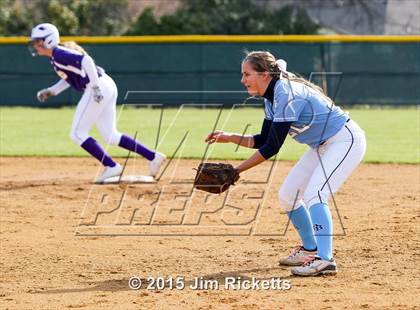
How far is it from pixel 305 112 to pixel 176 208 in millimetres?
3357

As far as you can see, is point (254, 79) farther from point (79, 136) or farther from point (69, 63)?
point (79, 136)

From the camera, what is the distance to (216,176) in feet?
21.6

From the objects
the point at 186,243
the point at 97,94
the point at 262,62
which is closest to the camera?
the point at 262,62

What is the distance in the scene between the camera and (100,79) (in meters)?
10.9

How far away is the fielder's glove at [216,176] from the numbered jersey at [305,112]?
1.65 ft

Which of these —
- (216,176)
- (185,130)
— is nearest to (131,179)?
(216,176)

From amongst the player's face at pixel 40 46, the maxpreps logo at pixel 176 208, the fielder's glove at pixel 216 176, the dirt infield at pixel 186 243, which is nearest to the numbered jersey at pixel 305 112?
the fielder's glove at pixel 216 176

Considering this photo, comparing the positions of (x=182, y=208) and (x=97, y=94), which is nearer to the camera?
(x=182, y=208)

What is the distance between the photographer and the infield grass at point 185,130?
14203mm

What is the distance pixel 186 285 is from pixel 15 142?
10.5 metres

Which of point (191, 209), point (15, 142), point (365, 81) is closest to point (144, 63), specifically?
point (365, 81)

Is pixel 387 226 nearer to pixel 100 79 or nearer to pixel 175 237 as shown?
pixel 175 237

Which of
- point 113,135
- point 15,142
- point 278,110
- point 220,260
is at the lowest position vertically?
point 15,142

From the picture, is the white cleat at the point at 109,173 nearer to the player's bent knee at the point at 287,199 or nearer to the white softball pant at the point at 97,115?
the white softball pant at the point at 97,115
